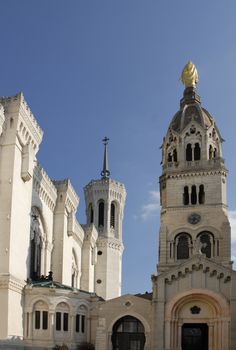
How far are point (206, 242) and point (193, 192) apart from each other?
238 inches

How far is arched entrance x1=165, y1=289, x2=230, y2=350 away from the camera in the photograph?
164 feet

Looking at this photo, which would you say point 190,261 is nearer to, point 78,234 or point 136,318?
point 136,318

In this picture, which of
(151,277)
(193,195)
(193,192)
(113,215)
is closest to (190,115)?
(193,192)

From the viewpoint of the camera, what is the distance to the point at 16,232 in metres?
48.7

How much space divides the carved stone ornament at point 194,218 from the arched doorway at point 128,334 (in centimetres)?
1525

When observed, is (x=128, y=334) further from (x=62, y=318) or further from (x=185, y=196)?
(x=185, y=196)

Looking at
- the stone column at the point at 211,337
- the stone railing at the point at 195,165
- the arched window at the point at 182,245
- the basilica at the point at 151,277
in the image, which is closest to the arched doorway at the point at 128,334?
the basilica at the point at 151,277

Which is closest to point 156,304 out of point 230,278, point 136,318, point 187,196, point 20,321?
point 136,318

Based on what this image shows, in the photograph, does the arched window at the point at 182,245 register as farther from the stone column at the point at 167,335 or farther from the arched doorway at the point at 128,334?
the stone column at the point at 167,335

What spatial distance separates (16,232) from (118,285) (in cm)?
4453

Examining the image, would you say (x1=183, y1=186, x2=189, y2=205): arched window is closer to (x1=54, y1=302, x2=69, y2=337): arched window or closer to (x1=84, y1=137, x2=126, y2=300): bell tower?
(x1=54, y1=302, x2=69, y2=337): arched window

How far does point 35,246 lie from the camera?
190ft

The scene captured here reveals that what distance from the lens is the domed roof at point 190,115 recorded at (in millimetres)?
68438

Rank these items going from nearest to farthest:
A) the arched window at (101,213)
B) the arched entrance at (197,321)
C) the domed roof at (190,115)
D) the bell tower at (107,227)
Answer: the arched entrance at (197,321), the domed roof at (190,115), the bell tower at (107,227), the arched window at (101,213)
